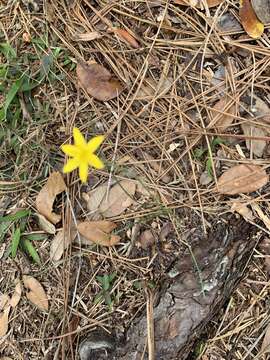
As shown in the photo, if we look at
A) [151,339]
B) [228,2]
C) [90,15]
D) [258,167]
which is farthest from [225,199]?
[90,15]

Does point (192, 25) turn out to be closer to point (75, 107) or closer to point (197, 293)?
point (75, 107)

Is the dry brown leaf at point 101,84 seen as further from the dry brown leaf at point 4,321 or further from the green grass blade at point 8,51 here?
the dry brown leaf at point 4,321

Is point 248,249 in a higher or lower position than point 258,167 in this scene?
lower

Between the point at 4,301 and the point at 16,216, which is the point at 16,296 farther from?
the point at 16,216

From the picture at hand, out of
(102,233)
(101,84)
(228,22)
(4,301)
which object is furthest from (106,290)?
(228,22)

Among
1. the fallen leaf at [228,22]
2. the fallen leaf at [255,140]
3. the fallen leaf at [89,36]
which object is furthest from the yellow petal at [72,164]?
the fallen leaf at [228,22]

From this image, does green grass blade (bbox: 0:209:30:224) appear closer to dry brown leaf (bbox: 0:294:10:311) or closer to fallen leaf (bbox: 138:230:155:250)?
dry brown leaf (bbox: 0:294:10:311)
